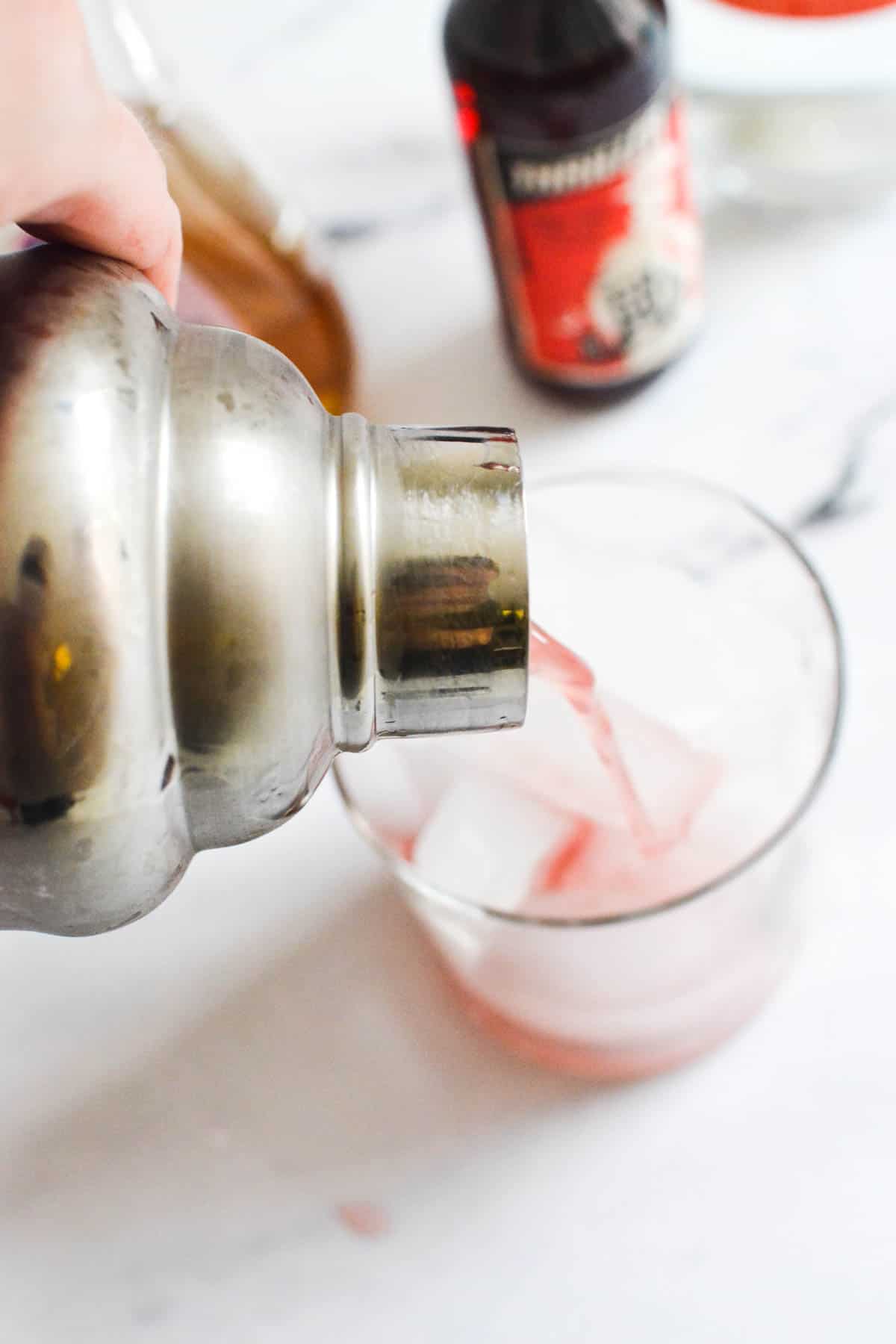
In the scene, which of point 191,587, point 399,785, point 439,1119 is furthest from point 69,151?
point 439,1119

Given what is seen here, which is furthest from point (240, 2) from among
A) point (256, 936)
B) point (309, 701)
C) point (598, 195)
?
point (309, 701)

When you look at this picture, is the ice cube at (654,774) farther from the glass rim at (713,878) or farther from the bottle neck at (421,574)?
the bottle neck at (421,574)

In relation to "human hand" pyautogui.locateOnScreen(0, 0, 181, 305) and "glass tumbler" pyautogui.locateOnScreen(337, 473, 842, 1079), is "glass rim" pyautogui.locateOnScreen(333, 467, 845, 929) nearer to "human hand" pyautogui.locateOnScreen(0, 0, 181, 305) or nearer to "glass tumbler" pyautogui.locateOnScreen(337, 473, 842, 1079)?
"glass tumbler" pyautogui.locateOnScreen(337, 473, 842, 1079)

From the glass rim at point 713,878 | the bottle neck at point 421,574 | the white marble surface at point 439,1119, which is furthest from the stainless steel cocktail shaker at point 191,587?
the white marble surface at point 439,1119

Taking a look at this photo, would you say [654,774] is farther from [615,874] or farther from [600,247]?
[600,247]

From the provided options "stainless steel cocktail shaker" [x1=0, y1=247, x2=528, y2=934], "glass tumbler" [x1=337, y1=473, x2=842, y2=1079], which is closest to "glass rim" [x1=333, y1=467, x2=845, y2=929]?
"glass tumbler" [x1=337, y1=473, x2=842, y2=1079]

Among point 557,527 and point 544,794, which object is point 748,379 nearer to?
point 557,527

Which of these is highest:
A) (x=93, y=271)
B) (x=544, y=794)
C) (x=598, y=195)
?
(x=93, y=271)
